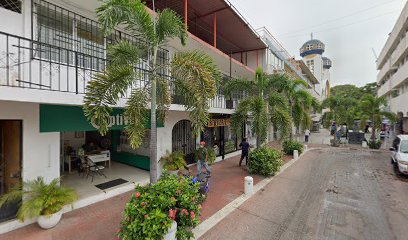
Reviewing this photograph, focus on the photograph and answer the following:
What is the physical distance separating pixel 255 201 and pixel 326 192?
318 cm

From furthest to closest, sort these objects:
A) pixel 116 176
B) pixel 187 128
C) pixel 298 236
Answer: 1. pixel 187 128
2. pixel 116 176
3. pixel 298 236

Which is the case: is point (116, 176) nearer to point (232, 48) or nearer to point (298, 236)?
point (298, 236)

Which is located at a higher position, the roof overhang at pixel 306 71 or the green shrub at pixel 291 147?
the roof overhang at pixel 306 71

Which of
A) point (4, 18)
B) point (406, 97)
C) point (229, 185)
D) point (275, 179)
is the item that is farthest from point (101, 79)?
point (406, 97)

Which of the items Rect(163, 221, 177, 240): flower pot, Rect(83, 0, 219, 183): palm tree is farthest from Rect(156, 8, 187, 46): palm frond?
Rect(163, 221, 177, 240): flower pot

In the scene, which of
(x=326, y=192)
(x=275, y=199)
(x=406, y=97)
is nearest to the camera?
(x=275, y=199)

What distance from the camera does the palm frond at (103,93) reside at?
3.97 meters

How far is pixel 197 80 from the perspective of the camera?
470 centimetres

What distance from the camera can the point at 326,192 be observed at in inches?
297

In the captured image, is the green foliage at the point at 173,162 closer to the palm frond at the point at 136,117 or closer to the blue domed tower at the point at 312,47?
the palm frond at the point at 136,117

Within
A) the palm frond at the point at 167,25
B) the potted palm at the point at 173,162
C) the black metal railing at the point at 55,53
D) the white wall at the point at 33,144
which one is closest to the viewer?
the palm frond at the point at 167,25

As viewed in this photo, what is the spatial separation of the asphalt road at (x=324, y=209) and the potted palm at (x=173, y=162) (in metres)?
3.28

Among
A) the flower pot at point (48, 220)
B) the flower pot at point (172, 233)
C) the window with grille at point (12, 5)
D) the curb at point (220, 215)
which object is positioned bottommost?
the curb at point (220, 215)

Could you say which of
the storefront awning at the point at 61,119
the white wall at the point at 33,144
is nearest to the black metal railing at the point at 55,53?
the storefront awning at the point at 61,119
